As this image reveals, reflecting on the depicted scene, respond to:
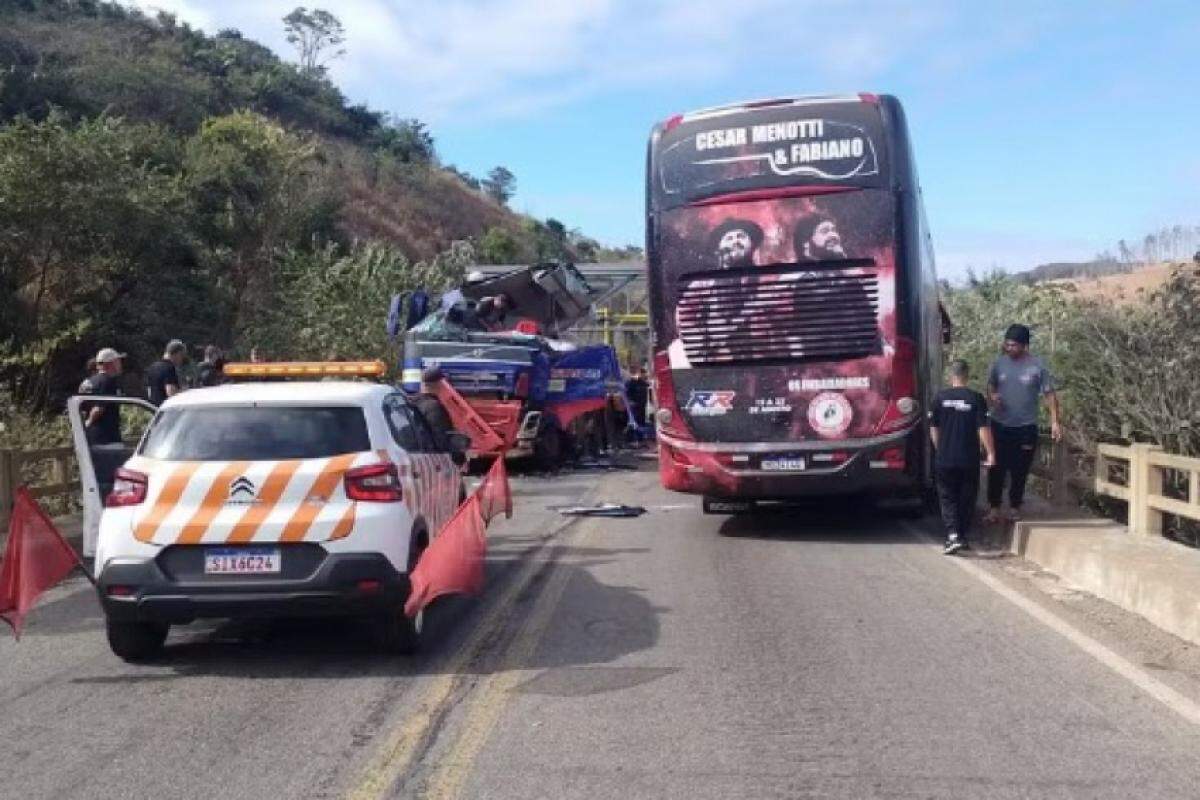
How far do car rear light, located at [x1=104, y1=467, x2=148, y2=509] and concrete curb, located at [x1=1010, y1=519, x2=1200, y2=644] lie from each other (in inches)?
247

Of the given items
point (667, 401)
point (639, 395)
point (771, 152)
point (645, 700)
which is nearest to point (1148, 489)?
point (667, 401)

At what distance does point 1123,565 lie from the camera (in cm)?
904

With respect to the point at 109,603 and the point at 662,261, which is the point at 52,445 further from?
the point at 109,603

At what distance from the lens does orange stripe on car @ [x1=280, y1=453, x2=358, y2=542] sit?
7125 millimetres

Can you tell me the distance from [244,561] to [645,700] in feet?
7.77

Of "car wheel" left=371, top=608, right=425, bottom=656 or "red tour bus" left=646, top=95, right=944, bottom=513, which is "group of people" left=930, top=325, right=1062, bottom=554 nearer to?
"red tour bus" left=646, top=95, right=944, bottom=513

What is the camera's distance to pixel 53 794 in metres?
5.25

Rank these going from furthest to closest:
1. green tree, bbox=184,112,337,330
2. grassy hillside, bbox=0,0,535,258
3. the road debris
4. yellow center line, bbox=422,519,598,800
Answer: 1. grassy hillside, bbox=0,0,535,258
2. green tree, bbox=184,112,337,330
3. the road debris
4. yellow center line, bbox=422,519,598,800

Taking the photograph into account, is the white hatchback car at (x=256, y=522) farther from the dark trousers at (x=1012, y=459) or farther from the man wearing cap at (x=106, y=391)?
the dark trousers at (x=1012, y=459)

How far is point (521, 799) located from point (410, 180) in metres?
71.9

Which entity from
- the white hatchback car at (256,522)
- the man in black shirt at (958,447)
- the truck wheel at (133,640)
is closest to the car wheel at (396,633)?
the white hatchback car at (256,522)

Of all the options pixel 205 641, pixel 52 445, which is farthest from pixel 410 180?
pixel 205 641

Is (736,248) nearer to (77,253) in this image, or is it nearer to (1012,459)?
(1012,459)

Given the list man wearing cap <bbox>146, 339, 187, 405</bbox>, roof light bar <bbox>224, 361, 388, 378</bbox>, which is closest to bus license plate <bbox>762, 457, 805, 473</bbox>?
roof light bar <bbox>224, 361, 388, 378</bbox>
